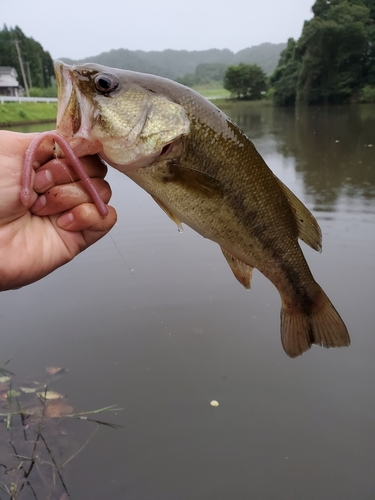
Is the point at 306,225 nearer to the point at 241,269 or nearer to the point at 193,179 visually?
the point at 241,269

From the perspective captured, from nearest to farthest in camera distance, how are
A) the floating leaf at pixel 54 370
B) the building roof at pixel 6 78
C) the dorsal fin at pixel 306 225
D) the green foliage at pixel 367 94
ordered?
1. the dorsal fin at pixel 306 225
2. the floating leaf at pixel 54 370
3. the green foliage at pixel 367 94
4. the building roof at pixel 6 78

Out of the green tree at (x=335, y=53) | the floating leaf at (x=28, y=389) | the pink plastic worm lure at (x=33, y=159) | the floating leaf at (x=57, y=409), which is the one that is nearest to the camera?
the pink plastic worm lure at (x=33, y=159)

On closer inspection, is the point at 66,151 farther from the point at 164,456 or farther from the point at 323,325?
the point at 164,456

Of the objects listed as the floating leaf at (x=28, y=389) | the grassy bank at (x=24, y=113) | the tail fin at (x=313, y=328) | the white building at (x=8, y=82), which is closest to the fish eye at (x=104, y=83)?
the tail fin at (x=313, y=328)

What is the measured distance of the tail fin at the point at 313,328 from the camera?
2.27m

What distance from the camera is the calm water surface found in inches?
112

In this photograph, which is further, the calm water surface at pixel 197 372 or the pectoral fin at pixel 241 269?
the calm water surface at pixel 197 372

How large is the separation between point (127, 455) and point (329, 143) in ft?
47.6

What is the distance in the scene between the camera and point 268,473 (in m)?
2.87

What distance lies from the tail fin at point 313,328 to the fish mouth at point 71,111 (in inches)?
58.1

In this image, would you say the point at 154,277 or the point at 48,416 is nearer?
the point at 48,416

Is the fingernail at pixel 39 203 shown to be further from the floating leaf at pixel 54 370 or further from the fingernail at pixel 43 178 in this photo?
the floating leaf at pixel 54 370

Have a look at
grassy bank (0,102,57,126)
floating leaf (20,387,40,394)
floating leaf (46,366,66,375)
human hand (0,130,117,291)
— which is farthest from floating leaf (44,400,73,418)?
grassy bank (0,102,57,126)

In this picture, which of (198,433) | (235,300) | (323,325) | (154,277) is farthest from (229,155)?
(154,277)
